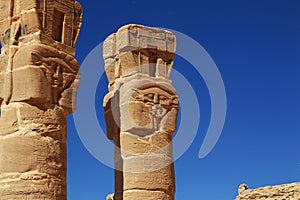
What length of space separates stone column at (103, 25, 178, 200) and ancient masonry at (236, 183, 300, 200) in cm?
1061

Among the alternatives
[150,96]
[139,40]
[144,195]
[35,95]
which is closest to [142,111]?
[150,96]

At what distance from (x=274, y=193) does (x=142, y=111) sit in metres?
11.6

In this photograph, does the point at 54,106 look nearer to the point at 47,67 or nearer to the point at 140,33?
the point at 47,67

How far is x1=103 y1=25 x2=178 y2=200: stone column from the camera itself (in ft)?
36.4

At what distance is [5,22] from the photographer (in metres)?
9.61

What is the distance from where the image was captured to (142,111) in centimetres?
1148

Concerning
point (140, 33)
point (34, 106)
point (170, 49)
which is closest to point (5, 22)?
point (34, 106)

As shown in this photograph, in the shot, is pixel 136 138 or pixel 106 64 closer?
pixel 136 138

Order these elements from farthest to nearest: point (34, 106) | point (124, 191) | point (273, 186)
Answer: point (273, 186) < point (124, 191) < point (34, 106)

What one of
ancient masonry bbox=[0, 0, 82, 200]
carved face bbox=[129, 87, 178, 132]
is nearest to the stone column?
carved face bbox=[129, 87, 178, 132]

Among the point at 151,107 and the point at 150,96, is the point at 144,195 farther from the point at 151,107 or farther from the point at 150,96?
the point at 150,96

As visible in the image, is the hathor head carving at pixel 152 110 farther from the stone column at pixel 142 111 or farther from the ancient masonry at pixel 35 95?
the ancient masonry at pixel 35 95

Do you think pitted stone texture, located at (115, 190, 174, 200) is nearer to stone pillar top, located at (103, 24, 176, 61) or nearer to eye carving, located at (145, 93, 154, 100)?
eye carving, located at (145, 93, 154, 100)

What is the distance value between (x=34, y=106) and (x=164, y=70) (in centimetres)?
422
